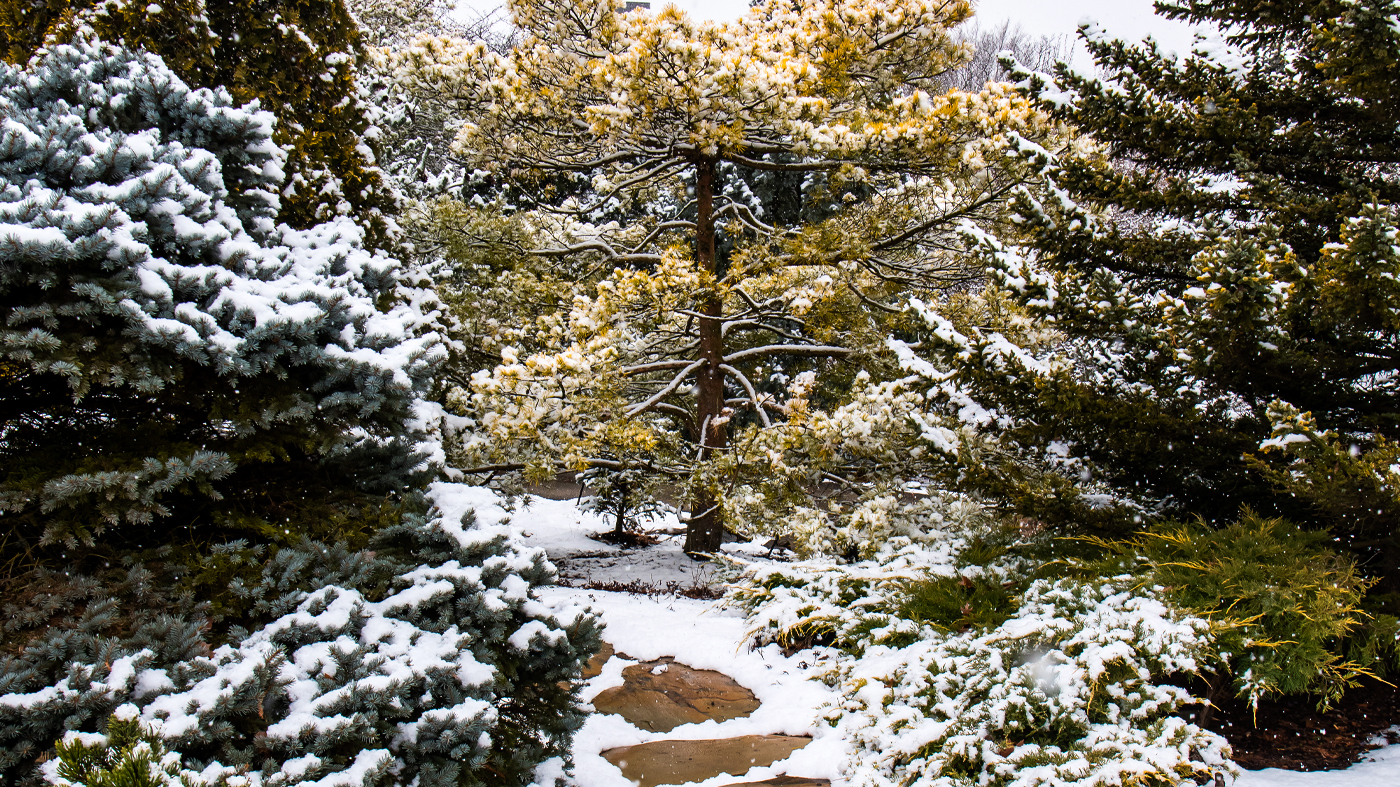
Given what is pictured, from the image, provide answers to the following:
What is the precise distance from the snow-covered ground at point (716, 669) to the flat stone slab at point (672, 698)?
0.07m

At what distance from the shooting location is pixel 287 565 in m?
2.31

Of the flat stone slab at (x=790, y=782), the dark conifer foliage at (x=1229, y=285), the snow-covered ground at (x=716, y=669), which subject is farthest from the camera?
the flat stone slab at (x=790, y=782)

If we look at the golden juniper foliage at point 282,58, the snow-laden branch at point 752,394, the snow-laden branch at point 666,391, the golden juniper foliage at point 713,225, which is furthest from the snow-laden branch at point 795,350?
the golden juniper foliage at point 282,58

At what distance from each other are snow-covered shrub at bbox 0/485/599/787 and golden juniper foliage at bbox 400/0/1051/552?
8.13ft

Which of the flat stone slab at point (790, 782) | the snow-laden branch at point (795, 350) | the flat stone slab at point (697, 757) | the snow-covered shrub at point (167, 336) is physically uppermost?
the snow-laden branch at point (795, 350)

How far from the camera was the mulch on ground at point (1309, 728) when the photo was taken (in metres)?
2.52

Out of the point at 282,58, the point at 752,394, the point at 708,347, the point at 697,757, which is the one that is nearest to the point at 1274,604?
the point at 697,757

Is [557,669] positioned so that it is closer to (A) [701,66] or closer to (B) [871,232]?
(A) [701,66]

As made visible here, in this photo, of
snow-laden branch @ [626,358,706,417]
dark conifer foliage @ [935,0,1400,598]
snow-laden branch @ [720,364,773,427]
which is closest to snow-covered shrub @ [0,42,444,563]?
dark conifer foliage @ [935,0,1400,598]

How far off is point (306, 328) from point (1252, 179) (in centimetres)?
442

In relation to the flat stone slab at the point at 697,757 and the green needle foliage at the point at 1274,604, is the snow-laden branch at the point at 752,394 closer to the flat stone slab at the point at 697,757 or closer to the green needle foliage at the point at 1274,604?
the flat stone slab at the point at 697,757

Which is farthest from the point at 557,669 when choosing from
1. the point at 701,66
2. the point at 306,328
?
the point at 701,66

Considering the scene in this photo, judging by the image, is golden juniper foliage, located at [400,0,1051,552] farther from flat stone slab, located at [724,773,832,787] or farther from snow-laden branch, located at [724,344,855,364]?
flat stone slab, located at [724,773,832,787]

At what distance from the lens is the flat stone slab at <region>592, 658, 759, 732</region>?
362 cm
